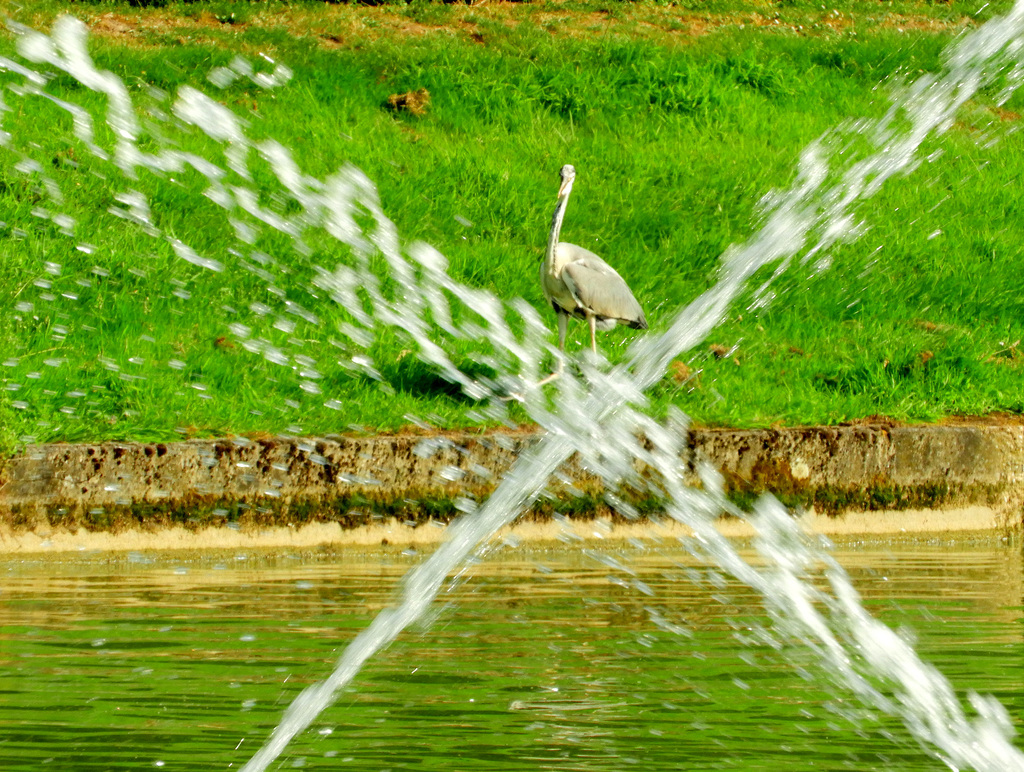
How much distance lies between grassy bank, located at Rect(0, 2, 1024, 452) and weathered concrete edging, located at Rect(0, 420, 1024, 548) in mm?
332

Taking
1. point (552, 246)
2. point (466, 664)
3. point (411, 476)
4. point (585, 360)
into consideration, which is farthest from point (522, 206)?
point (466, 664)

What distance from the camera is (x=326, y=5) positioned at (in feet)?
41.0

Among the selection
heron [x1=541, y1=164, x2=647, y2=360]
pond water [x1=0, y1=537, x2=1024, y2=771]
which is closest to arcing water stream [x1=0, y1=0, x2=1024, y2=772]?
pond water [x1=0, y1=537, x2=1024, y2=771]

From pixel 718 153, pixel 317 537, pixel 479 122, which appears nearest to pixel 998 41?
pixel 718 153

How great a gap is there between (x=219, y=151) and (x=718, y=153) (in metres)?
3.56

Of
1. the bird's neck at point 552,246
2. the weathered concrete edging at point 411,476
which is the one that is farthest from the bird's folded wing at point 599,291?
the weathered concrete edging at point 411,476

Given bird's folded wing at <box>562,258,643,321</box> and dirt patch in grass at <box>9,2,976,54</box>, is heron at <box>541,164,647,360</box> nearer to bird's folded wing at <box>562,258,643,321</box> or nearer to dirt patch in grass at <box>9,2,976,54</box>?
bird's folded wing at <box>562,258,643,321</box>

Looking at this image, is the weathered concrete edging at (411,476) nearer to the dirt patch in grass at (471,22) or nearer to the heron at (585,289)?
the heron at (585,289)

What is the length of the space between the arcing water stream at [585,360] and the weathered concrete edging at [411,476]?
13cm

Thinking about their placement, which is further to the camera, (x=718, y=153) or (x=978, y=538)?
(x=718, y=153)

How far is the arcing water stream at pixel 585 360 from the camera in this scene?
364 centimetres

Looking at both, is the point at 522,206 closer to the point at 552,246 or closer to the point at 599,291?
the point at 552,246

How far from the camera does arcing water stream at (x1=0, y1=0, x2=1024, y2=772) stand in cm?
364

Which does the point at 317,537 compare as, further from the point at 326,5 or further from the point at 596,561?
the point at 326,5
